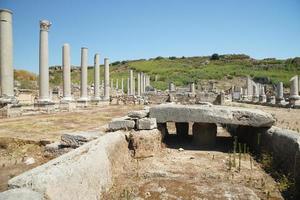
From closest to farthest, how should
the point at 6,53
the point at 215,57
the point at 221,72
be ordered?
the point at 6,53, the point at 221,72, the point at 215,57

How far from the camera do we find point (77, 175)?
3664mm

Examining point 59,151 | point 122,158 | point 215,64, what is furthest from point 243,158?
point 215,64

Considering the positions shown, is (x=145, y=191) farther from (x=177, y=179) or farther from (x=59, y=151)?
(x=59, y=151)

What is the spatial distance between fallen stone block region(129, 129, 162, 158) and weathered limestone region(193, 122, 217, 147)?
1488 mm

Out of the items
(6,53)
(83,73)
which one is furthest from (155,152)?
(83,73)

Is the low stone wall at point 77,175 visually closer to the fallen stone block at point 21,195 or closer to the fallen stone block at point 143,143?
the fallen stone block at point 21,195

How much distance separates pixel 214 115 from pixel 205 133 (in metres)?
1.12

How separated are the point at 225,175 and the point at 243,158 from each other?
1.50 meters

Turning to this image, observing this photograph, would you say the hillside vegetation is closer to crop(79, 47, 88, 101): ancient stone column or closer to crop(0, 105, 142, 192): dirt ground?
crop(79, 47, 88, 101): ancient stone column

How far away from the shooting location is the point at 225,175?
578 centimetres

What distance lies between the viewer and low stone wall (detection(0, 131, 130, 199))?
3018 millimetres

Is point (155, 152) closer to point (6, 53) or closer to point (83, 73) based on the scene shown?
point (6, 53)

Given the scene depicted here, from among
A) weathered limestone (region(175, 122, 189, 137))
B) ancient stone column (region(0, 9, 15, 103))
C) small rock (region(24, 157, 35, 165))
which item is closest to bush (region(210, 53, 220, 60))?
ancient stone column (region(0, 9, 15, 103))

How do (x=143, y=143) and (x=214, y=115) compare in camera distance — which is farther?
(x=214, y=115)
